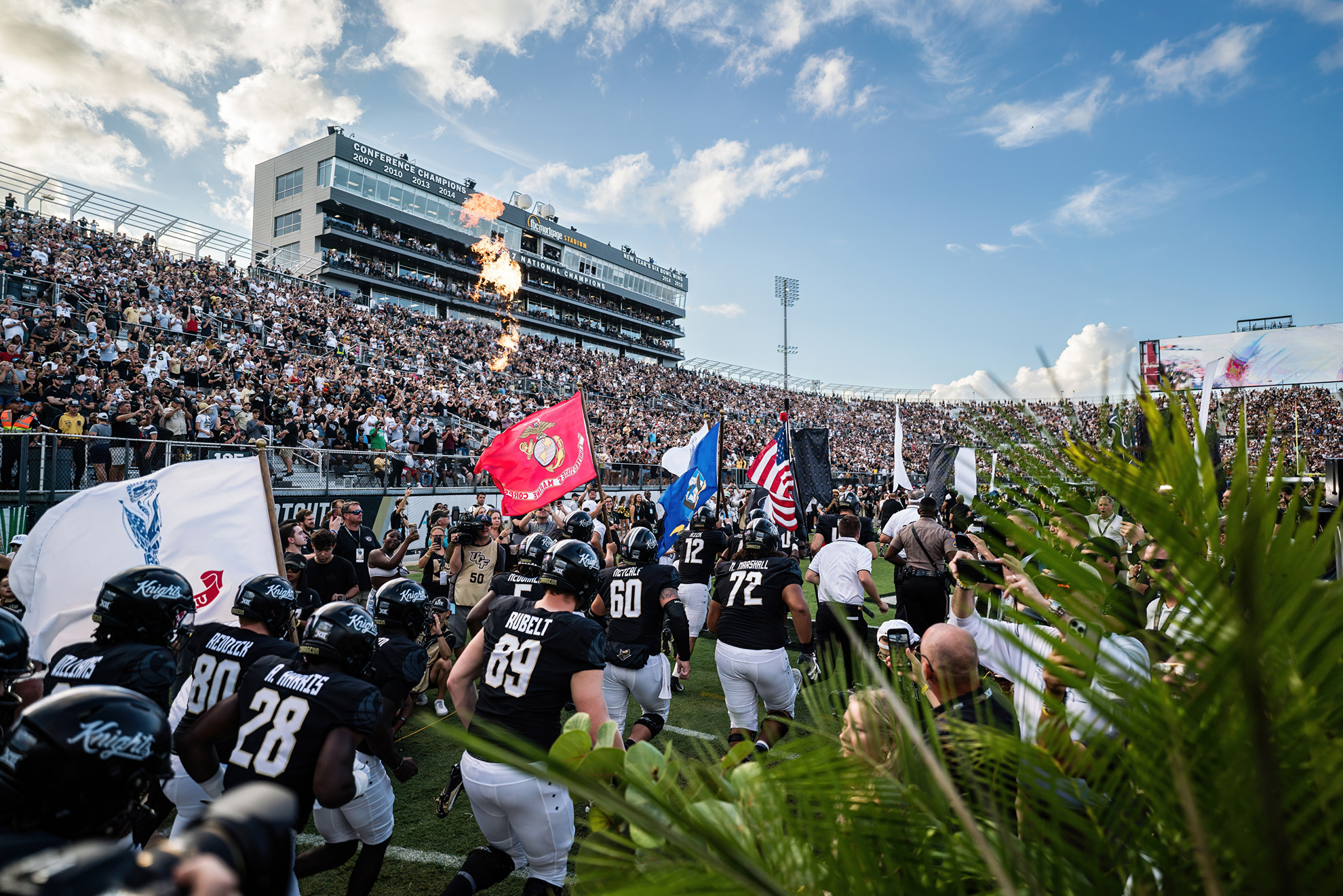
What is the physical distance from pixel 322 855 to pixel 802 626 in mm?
3533

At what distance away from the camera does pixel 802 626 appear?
5.67m

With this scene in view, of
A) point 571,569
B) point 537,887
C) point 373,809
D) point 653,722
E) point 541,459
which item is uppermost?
point 541,459

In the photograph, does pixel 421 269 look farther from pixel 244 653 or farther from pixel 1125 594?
pixel 1125 594

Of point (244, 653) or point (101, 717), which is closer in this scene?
point (101, 717)

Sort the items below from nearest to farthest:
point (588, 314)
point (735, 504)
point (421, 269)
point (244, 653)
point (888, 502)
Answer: point (244, 653), point (888, 502), point (735, 504), point (421, 269), point (588, 314)

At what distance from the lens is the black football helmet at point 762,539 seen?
19.9 ft

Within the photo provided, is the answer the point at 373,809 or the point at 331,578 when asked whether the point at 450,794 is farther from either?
the point at 331,578

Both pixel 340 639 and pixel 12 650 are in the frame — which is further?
pixel 340 639

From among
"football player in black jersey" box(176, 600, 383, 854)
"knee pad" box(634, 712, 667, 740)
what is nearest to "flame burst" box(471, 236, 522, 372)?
"knee pad" box(634, 712, 667, 740)

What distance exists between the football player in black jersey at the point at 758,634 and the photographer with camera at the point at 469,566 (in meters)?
2.61

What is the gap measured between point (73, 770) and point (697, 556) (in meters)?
6.30

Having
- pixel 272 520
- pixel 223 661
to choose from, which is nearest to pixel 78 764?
pixel 223 661

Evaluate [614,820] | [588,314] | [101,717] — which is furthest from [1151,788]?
[588,314]

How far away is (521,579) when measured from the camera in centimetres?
558
